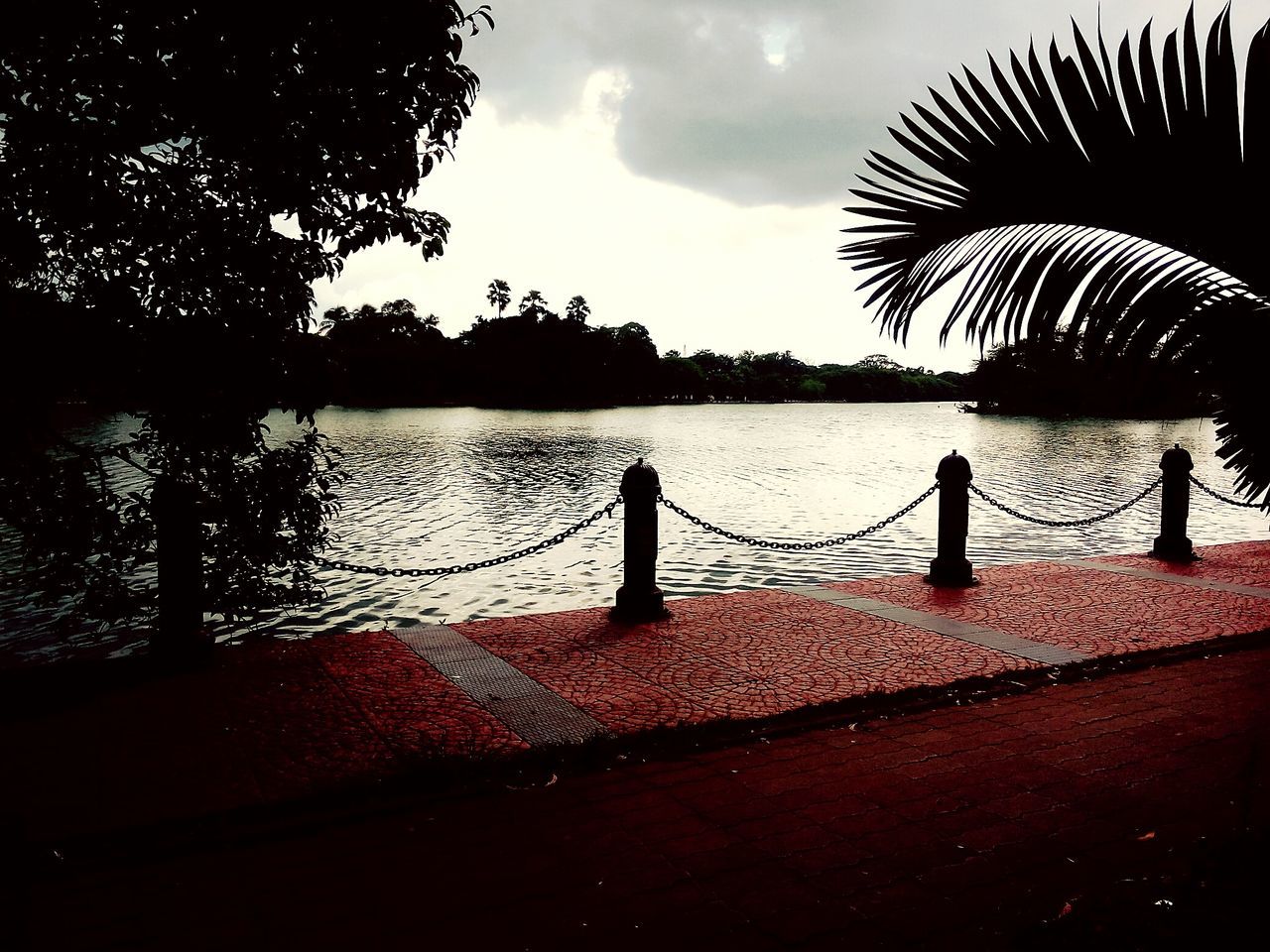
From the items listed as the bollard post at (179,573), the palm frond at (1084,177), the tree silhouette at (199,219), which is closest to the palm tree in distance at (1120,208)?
the palm frond at (1084,177)

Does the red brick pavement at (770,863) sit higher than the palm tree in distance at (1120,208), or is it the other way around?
the palm tree in distance at (1120,208)

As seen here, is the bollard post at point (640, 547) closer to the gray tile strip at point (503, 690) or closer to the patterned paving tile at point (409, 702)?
the gray tile strip at point (503, 690)

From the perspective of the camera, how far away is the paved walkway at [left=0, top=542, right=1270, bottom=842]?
3.94m

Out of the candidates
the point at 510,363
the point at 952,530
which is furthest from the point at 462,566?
the point at 510,363

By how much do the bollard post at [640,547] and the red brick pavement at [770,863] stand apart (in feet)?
9.42

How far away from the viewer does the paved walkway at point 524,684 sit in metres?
3.94

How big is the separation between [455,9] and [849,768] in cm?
458

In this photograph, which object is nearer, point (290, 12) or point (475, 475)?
point (290, 12)

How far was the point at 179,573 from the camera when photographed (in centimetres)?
560

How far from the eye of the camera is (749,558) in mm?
11852

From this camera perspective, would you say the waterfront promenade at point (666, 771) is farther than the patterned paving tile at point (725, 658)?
No

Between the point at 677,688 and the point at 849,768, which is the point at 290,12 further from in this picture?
the point at 849,768

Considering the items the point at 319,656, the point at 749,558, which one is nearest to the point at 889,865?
the point at 319,656

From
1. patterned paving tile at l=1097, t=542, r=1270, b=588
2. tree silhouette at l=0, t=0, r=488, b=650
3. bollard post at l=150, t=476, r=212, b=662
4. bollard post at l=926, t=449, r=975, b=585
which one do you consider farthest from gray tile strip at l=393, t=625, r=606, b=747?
patterned paving tile at l=1097, t=542, r=1270, b=588
